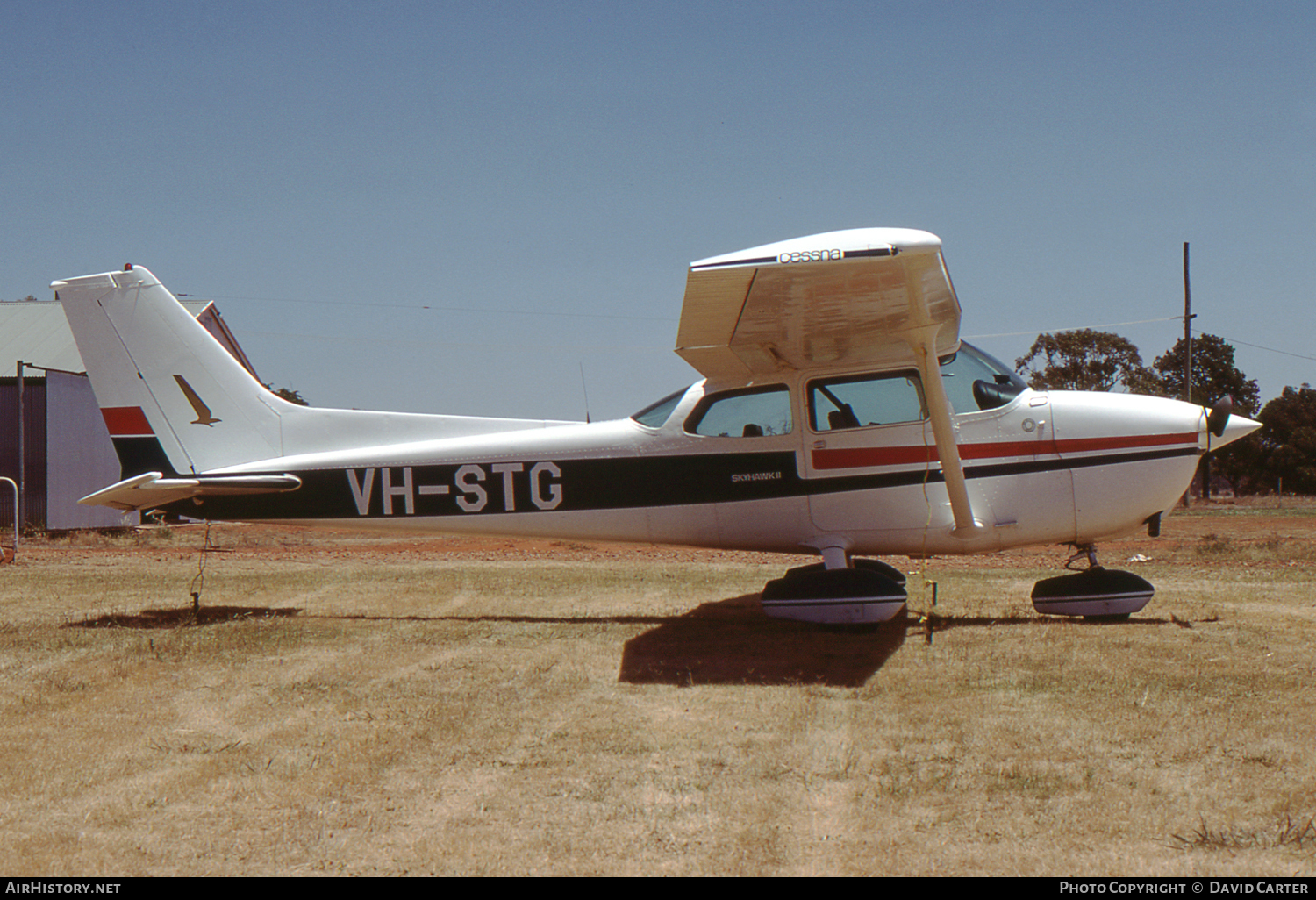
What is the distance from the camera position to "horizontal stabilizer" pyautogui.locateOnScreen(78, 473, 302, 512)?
293 inches

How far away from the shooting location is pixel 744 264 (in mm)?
5137

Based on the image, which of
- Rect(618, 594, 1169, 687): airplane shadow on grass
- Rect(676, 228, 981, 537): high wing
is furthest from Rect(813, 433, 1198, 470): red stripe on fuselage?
Rect(618, 594, 1169, 687): airplane shadow on grass

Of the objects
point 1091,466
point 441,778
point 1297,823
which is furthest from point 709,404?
point 1297,823

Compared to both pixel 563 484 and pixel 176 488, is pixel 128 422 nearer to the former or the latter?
pixel 176 488

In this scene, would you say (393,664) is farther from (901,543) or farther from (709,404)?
(901,543)

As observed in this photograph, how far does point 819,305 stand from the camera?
20.1ft

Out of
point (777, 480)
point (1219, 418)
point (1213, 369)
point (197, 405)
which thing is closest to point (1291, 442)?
point (1213, 369)

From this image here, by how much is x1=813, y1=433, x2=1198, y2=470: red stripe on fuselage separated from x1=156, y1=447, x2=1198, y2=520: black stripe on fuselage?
3.0 inches

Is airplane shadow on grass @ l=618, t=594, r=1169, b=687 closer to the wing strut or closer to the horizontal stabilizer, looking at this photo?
the wing strut

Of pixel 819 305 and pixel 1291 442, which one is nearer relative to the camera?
pixel 819 305

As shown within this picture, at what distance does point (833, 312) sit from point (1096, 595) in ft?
10.8

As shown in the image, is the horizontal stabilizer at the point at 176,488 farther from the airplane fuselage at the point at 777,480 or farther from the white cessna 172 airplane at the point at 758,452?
the airplane fuselage at the point at 777,480

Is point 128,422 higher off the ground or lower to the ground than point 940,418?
Result: higher

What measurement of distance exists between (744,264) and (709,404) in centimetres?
255
